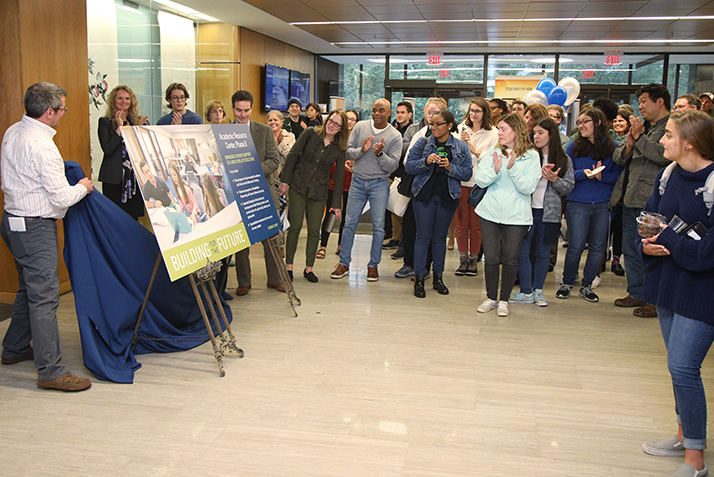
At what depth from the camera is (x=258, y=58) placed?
1284 centimetres

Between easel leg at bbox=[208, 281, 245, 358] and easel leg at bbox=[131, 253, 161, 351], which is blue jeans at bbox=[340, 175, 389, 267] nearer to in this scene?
easel leg at bbox=[208, 281, 245, 358]

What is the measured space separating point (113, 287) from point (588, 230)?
4.10m

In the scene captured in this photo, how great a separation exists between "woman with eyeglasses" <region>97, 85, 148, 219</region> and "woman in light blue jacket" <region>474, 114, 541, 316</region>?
10.0ft

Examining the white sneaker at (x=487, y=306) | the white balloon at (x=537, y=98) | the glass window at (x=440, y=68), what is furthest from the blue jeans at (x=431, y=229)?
the glass window at (x=440, y=68)

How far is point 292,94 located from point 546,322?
415 inches

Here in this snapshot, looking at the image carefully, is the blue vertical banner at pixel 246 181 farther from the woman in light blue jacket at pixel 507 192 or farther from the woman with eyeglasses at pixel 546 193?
the woman with eyeglasses at pixel 546 193

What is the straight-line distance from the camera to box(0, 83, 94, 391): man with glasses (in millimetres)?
3514

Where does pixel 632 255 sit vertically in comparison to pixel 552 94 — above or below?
below

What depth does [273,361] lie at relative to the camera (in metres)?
4.14

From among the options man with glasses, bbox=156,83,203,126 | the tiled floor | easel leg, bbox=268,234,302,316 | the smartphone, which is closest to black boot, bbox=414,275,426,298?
the tiled floor

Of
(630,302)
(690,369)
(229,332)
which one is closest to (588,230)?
(630,302)

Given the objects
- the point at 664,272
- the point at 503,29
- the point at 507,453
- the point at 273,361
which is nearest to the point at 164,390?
the point at 273,361

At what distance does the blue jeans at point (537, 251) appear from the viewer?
5613 millimetres

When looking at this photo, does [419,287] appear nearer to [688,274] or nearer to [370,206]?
[370,206]
